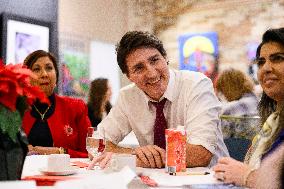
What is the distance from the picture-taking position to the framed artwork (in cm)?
421

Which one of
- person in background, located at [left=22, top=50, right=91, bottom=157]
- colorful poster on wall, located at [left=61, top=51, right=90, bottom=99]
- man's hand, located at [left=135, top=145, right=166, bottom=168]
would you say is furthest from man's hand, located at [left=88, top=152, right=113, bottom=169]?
colorful poster on wall, located at [left=61, top=51, right=90, bottom=99]

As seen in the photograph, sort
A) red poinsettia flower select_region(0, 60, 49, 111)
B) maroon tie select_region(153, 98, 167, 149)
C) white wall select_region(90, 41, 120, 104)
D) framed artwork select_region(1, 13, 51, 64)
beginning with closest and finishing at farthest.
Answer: red poinsettia flower select_region(0, 60, 49, 111)
maroon tie select_region(153, 98, 167, 149)
framed artwork select_region(1, 13, 51, 64)
white wall select_region(90, 41, 120, 104)

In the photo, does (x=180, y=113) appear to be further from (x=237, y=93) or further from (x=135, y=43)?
(x=237, y=93)

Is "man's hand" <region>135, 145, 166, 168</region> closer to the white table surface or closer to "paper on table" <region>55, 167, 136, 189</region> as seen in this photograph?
the white table surface

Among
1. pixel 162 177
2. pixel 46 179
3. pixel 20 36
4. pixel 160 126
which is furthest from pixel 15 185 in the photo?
pixel 20 36

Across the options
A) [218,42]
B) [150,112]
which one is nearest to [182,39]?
[218,42]

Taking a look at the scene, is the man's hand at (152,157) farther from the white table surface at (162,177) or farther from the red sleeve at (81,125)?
the red sleeve at (81,125)

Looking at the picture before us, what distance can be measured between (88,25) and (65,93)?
1078mm

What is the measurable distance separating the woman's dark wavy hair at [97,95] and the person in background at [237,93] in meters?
1.25

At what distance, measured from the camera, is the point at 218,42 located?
6.10 metres

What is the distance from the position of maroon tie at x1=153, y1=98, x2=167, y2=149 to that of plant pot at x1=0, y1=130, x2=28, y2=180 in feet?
3.71

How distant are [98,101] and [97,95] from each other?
0.09m

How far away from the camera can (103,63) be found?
6270 millimetres

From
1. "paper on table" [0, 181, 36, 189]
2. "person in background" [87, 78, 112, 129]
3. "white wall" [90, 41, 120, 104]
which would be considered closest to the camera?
"paper on table" [0, 181, 36, 189]
